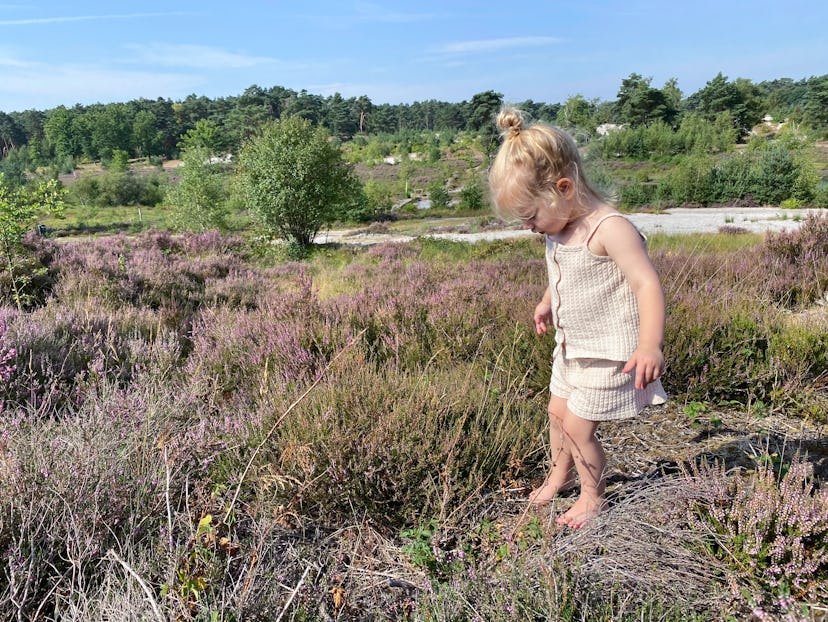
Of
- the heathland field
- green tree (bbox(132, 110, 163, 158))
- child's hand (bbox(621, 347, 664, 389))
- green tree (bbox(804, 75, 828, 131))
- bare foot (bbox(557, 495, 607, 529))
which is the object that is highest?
green tree (bbox(132, 110, 163, 158))

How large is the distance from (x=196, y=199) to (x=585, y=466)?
27713mm

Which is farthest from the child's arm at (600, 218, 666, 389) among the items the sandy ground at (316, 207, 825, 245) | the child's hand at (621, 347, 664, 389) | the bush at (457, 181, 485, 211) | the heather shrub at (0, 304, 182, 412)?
the bush at (457, 181, 485, 211)

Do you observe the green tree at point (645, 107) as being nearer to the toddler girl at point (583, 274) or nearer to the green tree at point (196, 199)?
the green tree at point (196, 199)

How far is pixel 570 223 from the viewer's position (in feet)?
6.46

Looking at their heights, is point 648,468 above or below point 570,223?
below

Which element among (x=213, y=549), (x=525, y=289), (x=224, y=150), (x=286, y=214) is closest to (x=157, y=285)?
(x=525, y=289)

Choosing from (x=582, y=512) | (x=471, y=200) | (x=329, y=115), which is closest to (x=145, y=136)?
(x=329, y=115)

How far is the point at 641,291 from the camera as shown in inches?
67.4

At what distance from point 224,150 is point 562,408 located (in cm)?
9239

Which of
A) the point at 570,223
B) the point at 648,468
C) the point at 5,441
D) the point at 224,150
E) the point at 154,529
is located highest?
the point at 224,150

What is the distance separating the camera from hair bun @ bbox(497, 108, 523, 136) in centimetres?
193

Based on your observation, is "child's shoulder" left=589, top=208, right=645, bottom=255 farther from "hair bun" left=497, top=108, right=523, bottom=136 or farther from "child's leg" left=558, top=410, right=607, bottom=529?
"child's leg" left=558, top=410, right=607, bottom=529

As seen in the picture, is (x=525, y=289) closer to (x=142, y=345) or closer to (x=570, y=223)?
(x=570, y=223)

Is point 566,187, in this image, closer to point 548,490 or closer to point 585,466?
point 585,466
